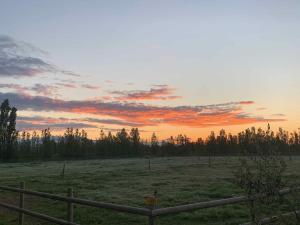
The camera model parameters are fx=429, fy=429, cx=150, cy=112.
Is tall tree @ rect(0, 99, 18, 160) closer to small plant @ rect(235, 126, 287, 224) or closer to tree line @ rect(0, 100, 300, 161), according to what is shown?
tree line @ rect(0, 100, 300, 161)

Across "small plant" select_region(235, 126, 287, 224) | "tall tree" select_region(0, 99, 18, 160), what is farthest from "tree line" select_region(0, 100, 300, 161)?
"small plant" select_region(235, 126, 287, 224)

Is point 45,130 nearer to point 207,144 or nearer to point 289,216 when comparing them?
point 207,144

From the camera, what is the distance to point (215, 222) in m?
14.2

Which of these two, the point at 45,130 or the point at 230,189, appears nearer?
the point at 230,189

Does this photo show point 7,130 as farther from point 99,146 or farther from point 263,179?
point 263,179

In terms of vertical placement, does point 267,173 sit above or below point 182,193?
above

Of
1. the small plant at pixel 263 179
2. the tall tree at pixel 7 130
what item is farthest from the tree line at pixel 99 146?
the small plant at pixel 263 179

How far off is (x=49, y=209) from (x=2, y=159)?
310ft

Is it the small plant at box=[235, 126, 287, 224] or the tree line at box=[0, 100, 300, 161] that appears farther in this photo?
the tree line at box=[0, 100, 300, 161]

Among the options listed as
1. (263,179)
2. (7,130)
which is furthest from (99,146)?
(263,179)

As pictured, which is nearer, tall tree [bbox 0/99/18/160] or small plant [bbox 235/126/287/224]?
small plant [bbox 235/126/287/224]

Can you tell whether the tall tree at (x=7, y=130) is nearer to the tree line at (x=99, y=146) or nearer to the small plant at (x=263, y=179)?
the tree line at (x=99, y=146)

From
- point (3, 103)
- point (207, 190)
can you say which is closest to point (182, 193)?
point (207, 190)

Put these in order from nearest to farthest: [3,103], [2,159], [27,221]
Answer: [27,221] < [2,159] < [3,103]
